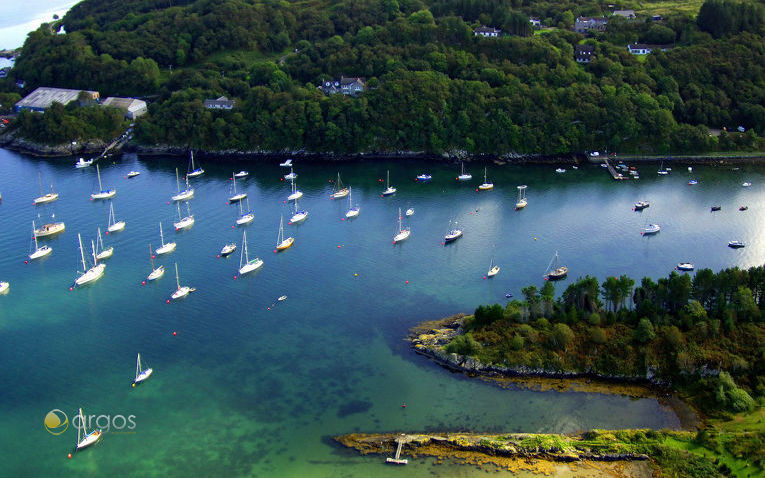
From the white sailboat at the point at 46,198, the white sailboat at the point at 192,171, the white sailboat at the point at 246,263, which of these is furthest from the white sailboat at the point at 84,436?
the white sailboat at the point at 192,171

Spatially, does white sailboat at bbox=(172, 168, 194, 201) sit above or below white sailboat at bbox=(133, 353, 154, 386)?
above

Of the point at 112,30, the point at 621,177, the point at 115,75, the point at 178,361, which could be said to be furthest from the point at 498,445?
the point at 112,30

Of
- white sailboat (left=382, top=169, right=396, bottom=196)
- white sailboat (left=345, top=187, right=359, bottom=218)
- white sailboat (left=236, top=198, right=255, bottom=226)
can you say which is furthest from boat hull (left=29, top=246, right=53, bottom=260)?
white sailboat (left=382, top=169, right=396, bottom=196)

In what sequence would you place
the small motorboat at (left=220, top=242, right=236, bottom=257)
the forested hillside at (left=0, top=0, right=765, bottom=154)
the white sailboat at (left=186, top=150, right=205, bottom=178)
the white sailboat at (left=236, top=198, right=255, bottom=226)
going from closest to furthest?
1. the small motorboat at (left=220, top=242, right=236, bottom=257)
2. the white sailboat at (left=236, top=198, right=255, bottom=226)
3. the white sailboat at (left=186, top=150, right=205, bottom=178)
4. the forested hillside at (left=0, top=0, right=765, bottom=154)

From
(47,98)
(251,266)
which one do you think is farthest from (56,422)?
(47,98)

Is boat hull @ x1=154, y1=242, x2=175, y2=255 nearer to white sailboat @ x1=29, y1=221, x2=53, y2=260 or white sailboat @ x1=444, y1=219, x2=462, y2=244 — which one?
white sailboat @ x1=29, y1=221, x2=53, y2=260
